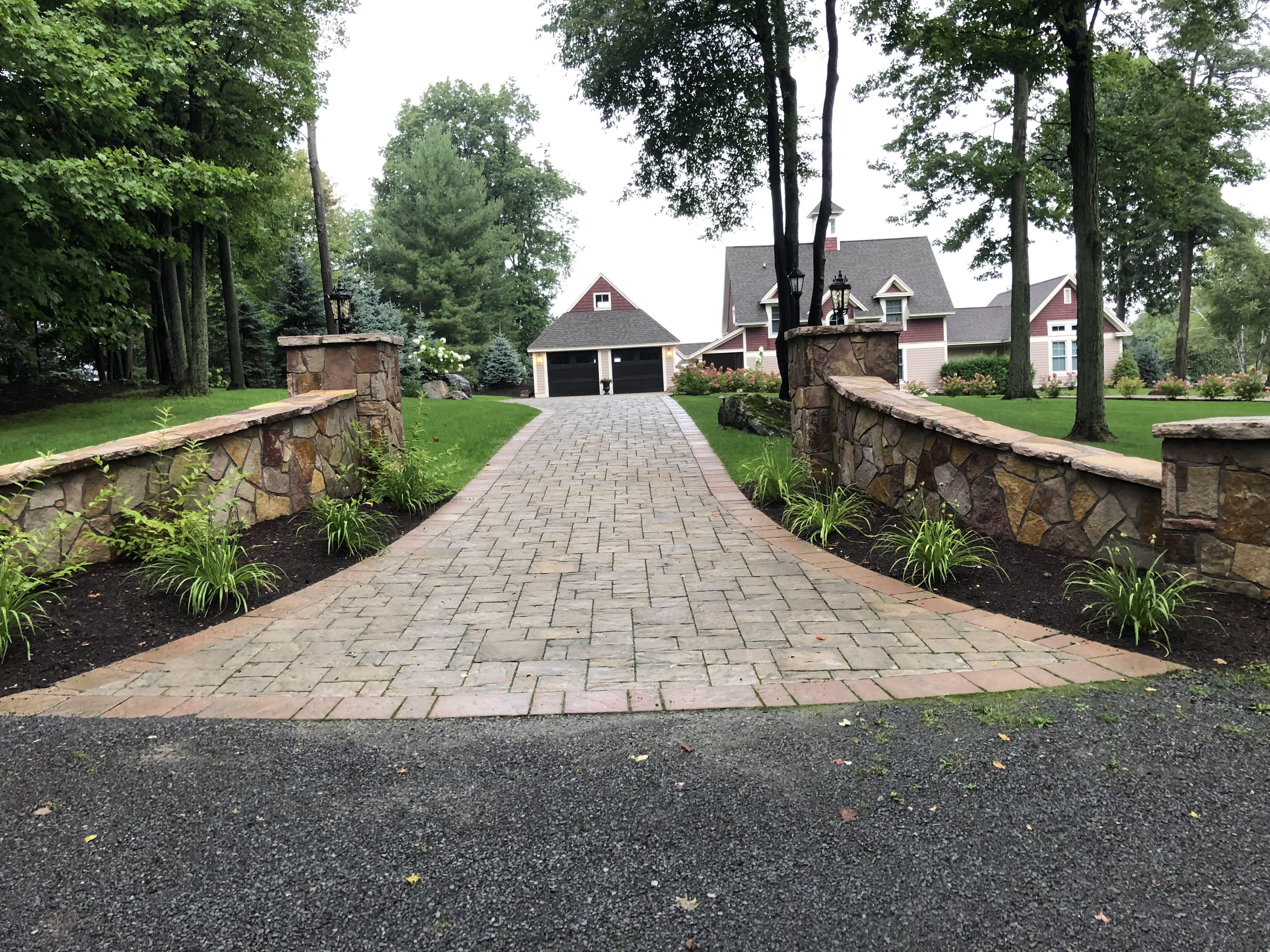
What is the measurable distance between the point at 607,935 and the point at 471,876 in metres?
0.43

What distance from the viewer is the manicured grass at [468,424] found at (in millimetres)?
9859

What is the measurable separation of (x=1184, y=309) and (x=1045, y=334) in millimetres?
5047

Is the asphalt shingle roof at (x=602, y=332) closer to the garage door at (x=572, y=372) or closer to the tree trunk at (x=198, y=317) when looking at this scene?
the garage door at (x=572, y=372)

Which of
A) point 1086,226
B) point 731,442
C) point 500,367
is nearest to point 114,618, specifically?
point 731,442

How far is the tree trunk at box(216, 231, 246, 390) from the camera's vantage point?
731 inches

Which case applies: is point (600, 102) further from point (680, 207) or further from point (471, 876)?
point (471, 876)

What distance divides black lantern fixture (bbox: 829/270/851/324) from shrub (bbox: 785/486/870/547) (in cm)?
357

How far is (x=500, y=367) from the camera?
33.0 m

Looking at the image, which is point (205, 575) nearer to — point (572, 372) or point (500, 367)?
point (572, 372)

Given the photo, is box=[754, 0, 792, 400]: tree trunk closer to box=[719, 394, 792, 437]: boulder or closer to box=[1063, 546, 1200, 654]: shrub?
box=[719, 394, 792, 437]: boulder

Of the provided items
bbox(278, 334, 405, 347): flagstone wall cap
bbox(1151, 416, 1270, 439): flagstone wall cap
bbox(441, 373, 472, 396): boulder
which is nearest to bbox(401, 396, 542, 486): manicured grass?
bbox(278, 334, 405, 347): flagstone wall cap

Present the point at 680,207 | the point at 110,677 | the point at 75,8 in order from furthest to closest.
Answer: the point at 680,207 < the point at 75,8 < the point at 110,677

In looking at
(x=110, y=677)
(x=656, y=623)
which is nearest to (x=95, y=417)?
(x=110, y=677)

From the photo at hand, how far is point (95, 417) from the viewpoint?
11891mm
